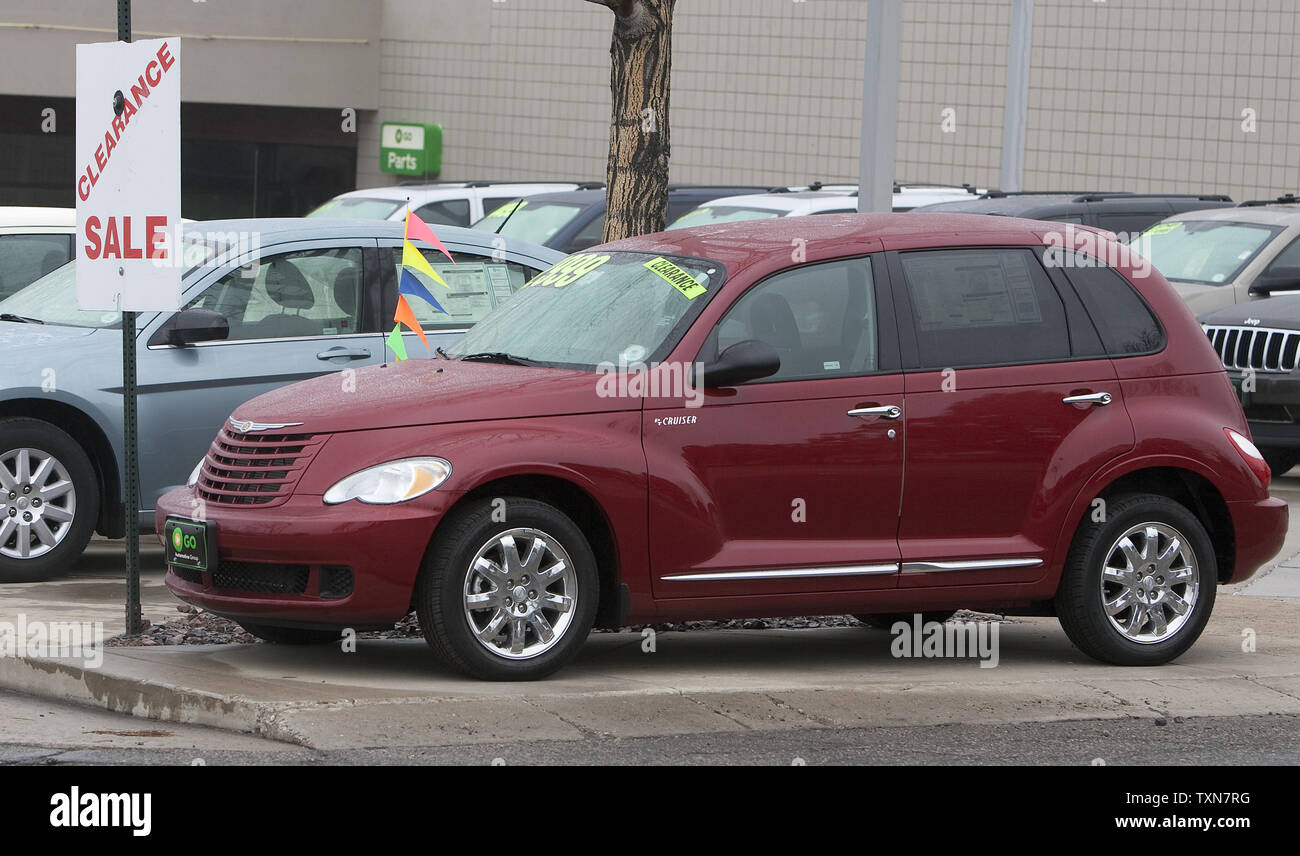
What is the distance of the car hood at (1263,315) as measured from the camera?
13.6 meters

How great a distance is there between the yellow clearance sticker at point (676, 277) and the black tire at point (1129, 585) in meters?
1.87

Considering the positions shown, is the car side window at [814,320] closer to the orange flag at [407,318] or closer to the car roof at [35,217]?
the orange flag at [407,318]

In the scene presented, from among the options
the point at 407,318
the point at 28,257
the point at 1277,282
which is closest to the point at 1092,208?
the point at 1277,282

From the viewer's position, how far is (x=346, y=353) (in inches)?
383

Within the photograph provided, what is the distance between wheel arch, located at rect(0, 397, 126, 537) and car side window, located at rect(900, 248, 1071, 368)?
13.6ft

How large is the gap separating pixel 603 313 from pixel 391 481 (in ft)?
4.19

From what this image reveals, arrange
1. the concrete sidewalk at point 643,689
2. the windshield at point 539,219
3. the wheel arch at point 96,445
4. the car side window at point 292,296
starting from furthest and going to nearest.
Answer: the windshield at point 539,219
the car side window at point 292,296
the wheel arch at point 96,445
the concrete sidewalk at point 643,689

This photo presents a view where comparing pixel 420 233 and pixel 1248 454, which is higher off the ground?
→ pixel 420 233

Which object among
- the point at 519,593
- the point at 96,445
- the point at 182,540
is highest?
the point at 96,445

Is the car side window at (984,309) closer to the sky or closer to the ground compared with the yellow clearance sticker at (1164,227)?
closer to the ground

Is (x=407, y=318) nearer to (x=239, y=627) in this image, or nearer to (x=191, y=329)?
(x=191, y=329)

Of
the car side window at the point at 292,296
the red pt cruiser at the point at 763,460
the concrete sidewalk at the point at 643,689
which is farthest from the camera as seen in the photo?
the car side window at the point at 292,296

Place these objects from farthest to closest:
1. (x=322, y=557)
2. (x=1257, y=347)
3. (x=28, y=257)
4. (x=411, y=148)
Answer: (x=411, y=148) < (x=1257, y=347) < (x=28, y=257) < (x=322, y=557)

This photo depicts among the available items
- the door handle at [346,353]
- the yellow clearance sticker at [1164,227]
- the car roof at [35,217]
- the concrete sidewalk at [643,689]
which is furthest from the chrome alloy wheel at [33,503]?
the yellow clearance sticker at [1164,227]
